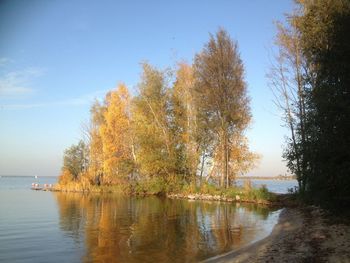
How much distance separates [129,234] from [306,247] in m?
9.20

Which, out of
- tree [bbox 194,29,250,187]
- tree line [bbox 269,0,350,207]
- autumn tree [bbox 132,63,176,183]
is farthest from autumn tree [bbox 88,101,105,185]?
tree line [bbox 269,0,350,207]

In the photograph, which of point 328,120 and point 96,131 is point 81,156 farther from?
point 328,120

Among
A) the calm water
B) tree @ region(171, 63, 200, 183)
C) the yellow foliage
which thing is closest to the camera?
the calm water

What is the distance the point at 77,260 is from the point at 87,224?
9.16 m

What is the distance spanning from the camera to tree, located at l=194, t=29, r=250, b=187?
39.3 metres

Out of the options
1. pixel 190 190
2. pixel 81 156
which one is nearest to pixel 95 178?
pixel 81 156

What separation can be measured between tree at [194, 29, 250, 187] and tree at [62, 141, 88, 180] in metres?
27.8

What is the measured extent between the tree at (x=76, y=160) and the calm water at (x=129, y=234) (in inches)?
1258

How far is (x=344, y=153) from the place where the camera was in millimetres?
15477

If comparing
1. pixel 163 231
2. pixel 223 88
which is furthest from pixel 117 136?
pixel 163 231

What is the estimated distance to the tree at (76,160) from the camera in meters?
60.8

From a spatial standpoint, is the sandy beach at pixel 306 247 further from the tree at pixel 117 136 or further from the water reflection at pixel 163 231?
the tree at pixel 117 136

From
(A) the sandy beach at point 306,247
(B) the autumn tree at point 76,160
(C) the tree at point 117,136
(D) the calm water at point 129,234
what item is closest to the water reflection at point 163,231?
(D) the calm water at point 129,234

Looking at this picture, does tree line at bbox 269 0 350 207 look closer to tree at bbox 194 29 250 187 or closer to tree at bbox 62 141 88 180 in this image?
tree at bbox 194 29 250 187
